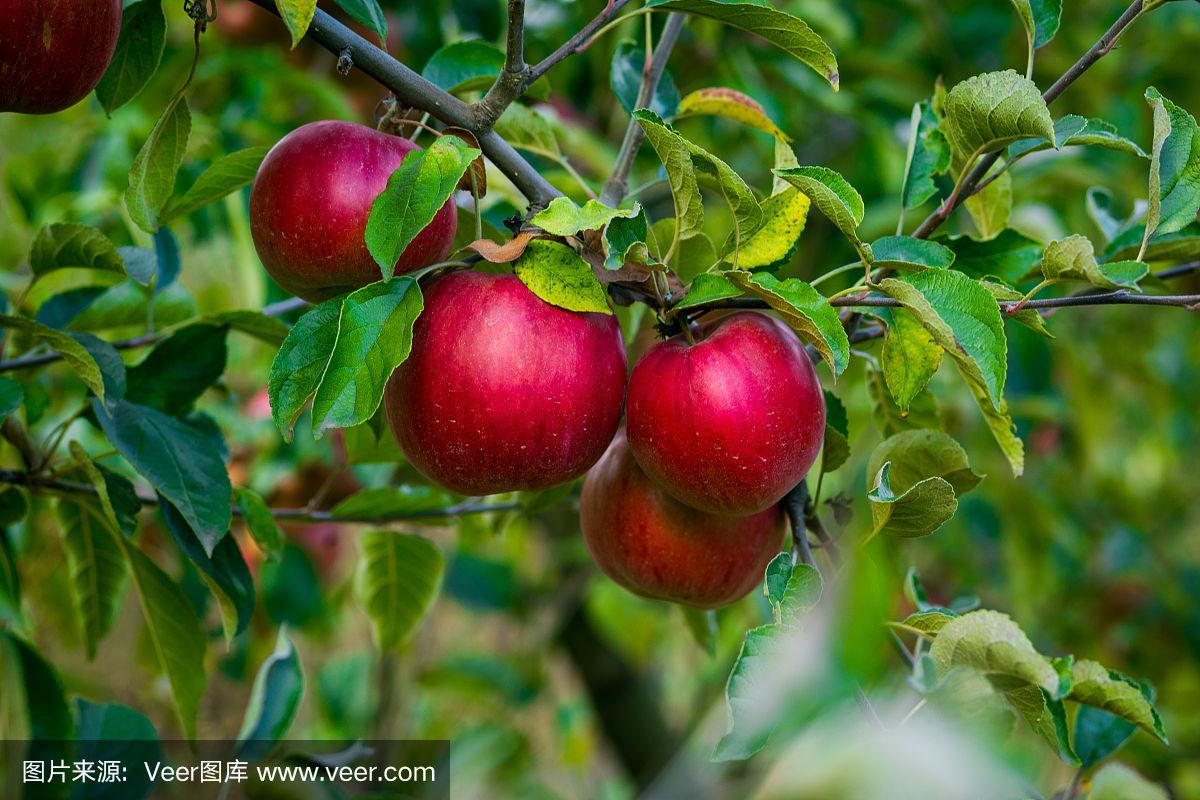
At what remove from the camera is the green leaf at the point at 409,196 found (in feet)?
1.60

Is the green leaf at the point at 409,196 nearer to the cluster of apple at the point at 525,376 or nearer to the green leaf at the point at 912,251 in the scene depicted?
the cluster of apple at the point at 525,376

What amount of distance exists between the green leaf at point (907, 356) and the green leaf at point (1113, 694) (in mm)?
156

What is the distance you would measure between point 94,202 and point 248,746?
0.59 m

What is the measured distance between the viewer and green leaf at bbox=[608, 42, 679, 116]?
742mm

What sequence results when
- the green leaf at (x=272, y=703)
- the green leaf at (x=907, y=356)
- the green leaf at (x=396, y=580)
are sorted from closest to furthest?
1. the green leaf at (x=907, y=356)
2. the green leaf at (x=272, y=703)
3. the green leaf at (x=396, y=580)

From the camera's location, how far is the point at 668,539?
2.07ft

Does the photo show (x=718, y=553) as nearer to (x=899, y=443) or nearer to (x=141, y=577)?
(x=899, y=443)

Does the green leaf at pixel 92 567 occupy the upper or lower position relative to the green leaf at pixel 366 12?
lower

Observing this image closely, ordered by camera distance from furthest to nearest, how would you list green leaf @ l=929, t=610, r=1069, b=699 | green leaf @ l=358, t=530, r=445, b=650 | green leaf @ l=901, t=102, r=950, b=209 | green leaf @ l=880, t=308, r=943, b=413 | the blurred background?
the blurred background
green leaf @ l=358, t=530, r=445, b=650
green leaf @ l=901, t=102, r=950, b=209
green leaf @ l=880, t=308, r=943, b=413
green leaf @ l=929, t=610, r=1069, b=699

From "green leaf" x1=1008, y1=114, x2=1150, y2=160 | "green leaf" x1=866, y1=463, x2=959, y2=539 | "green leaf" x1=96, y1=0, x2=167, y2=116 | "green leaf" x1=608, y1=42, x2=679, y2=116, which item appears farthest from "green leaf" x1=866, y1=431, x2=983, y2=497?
"green leaf" x1=96, y1=0, x2=167, y2=116

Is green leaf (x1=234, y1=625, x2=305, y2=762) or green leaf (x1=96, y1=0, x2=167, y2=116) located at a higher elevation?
green leaf (x1=96, y1=0, x2=167, y2=116)

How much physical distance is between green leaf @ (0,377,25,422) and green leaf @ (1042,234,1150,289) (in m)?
0.57

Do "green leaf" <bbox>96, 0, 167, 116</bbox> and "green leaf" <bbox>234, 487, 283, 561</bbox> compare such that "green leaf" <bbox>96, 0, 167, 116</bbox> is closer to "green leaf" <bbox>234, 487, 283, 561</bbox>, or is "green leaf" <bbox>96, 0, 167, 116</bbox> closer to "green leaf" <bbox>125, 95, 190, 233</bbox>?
"green leaf" <bbox>125, 95, 190, 233</bbox>

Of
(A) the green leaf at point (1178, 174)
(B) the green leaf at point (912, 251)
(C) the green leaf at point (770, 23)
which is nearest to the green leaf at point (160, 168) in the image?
(C) the green leaf at point (770, 23)
